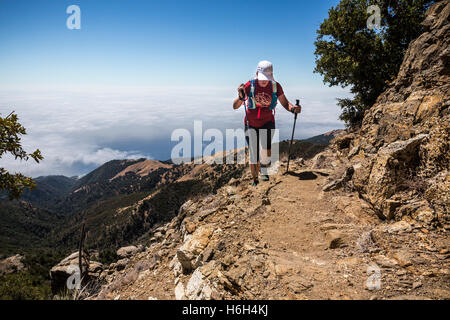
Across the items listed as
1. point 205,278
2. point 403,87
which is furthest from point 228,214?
point 403,87

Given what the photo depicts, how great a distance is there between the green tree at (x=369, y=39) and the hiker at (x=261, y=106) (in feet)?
25.6

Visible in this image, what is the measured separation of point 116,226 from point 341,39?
8244 cm

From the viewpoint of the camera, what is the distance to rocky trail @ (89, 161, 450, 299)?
10.5ft

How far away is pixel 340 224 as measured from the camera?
5066 millimetres

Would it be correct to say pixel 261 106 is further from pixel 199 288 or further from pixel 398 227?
pixel 199 288

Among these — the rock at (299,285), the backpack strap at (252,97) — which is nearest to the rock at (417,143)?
the rock at (299,285)

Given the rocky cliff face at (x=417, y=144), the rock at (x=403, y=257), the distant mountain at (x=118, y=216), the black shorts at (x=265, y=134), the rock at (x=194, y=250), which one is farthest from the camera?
the distant mountain at (x=118, y=216)

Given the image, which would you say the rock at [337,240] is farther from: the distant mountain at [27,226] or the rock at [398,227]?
the distant mountain at [27,226]

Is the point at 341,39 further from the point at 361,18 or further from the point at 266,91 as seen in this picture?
the point at 266,91

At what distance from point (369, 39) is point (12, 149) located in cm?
1624

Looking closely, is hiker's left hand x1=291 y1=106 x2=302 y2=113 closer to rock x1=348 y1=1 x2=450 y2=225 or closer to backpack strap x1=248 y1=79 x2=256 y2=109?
backpack strap x1=248 y1=79 x2=256 y2=109

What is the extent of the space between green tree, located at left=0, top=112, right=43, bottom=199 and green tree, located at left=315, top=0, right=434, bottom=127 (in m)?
14.4

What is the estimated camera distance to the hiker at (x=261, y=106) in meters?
6.72

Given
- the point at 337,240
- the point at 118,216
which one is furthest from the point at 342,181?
the point at 118,216
